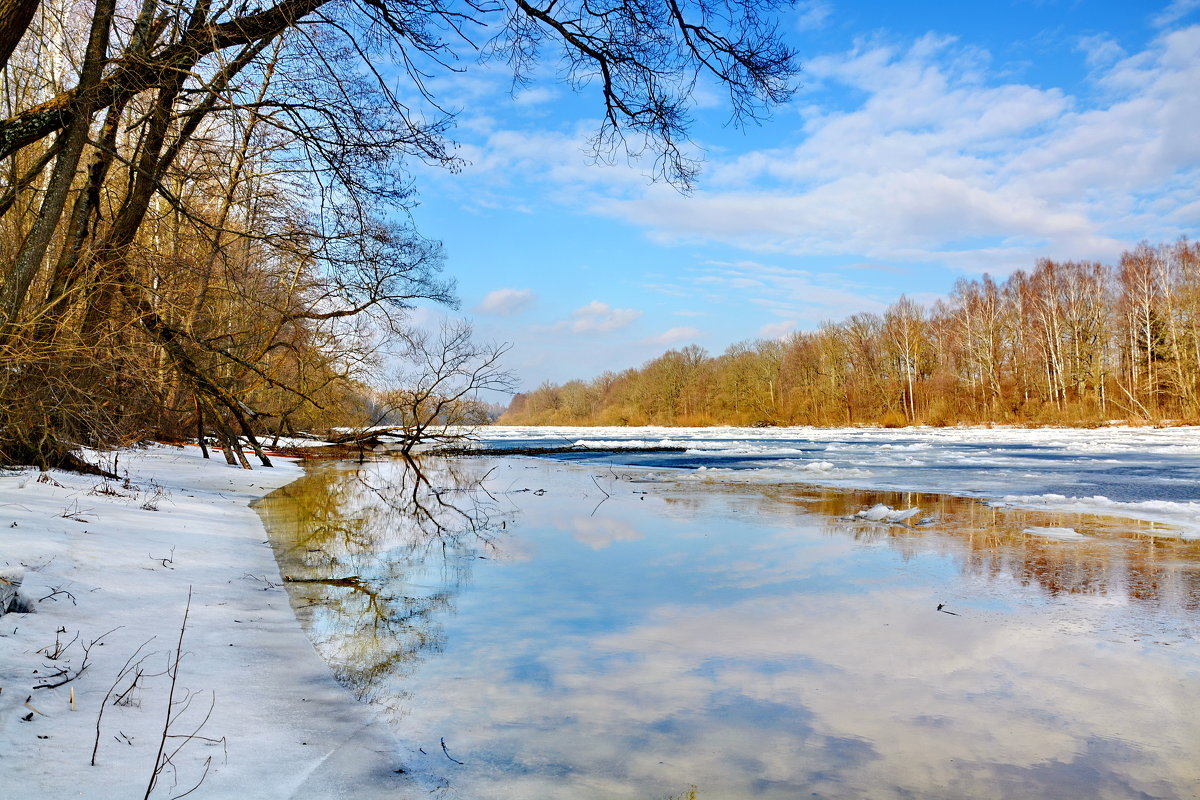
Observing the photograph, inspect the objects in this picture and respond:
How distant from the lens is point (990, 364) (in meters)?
44.5

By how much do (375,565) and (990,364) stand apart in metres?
46.9

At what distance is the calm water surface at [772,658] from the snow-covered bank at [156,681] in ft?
0.82

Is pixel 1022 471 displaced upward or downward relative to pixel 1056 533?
upward

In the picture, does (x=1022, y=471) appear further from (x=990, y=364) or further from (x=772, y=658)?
(x=990, y=364)

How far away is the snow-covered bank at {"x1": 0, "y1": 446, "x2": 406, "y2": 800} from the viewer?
7.55ft

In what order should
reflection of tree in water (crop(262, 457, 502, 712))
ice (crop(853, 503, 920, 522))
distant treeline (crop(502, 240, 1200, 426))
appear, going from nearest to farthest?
reflection of tree in water (crop(262, 457, 502, 712))
ice (crop(853, 503, 920, 522))
distant treeline (crop(502, 240, 1200, 426))

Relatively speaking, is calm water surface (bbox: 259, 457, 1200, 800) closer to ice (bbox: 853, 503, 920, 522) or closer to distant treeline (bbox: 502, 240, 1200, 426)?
ice (bbox: 853, 503, 920, 522)

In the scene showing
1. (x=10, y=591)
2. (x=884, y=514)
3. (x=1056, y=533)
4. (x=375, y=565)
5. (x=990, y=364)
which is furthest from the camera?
(x=990, y=364)

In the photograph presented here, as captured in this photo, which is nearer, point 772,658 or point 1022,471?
point 772,658

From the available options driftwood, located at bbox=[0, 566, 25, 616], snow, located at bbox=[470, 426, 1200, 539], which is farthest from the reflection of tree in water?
snow, located at bbox=[470, 426, 1200, 539]

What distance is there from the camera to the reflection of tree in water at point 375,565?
3996 mm

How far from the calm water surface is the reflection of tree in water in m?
0.03

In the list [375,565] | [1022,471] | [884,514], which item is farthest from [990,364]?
[375,565]

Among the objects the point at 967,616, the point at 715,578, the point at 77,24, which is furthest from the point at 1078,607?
the point at 77,24
